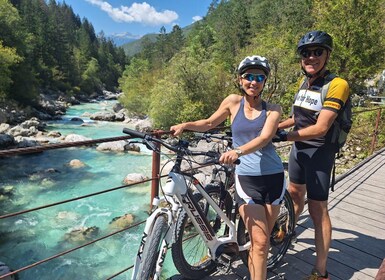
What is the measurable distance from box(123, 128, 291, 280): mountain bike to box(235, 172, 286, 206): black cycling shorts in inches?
11.4

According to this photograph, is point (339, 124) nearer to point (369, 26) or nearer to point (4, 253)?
point (4, 253)

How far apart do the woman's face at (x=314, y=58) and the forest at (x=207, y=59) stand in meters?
16.7

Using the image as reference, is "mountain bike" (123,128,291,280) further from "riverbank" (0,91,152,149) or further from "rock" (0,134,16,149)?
"rock" (0,134,16,149)

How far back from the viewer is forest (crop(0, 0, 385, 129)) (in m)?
17.0

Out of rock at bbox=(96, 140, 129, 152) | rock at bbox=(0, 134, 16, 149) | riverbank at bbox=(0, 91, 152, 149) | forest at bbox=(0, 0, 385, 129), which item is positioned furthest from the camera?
riverbank at bbox=(0, 91, 152, 149)

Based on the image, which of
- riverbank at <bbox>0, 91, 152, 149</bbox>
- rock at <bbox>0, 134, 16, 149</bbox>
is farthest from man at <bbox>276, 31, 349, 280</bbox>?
rock at <bbox>0, 134, 16, 149</bbox>

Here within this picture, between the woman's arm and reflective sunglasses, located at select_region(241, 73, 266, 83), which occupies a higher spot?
reflective sunglasses, located at select_region(241, 73, 266, 83)

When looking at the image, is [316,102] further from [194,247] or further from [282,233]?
[194,247]

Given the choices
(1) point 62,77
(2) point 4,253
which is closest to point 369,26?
(2) point 4,253

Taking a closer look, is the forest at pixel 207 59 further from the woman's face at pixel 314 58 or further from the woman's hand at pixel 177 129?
the woman's hand at pixel 177 129

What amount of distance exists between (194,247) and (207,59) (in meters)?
26.9

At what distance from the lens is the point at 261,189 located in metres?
2.18

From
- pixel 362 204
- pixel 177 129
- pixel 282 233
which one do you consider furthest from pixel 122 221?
pixel 177 129

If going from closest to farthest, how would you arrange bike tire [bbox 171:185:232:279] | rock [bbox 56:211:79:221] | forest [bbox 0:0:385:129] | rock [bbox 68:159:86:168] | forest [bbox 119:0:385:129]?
bike tire [bbox 171:185:232:279]
rock [bbox 56:211:79:221]
rock [bbox 68:159:86:168]
forest [bbox 119:0:385:129]
forest [bbox 0:0:385:129]
